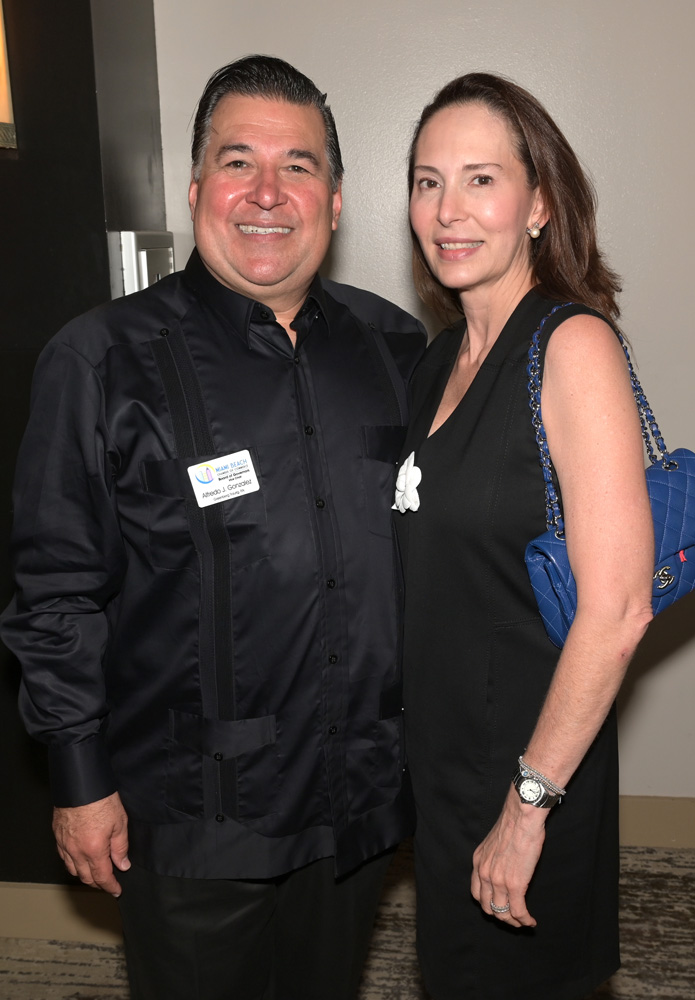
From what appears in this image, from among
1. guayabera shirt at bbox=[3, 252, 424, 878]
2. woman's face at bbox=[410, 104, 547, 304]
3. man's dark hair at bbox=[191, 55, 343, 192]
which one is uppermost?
man's dark hair at bbox=[191, 55, 343, 192]

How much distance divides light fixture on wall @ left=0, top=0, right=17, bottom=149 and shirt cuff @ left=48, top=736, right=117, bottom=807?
1.40 meters

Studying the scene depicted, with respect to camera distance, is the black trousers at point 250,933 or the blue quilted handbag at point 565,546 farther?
the black trousers at point 250,933

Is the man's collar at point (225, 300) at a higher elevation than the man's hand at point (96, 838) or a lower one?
higher

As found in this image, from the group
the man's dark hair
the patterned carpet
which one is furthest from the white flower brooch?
the patterned carpet

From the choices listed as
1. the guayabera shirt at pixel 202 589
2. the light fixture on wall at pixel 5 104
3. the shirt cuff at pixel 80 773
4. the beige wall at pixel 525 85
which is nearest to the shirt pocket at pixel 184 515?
the guayabera shirt at pixel 202 589

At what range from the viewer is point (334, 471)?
5.70 ft

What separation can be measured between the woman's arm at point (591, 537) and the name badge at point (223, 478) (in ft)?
1.77

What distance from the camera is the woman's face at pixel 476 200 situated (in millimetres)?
1586

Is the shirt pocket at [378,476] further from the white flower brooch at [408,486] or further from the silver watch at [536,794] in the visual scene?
the silver watch at [536,794]

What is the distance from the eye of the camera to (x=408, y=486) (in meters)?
1.66

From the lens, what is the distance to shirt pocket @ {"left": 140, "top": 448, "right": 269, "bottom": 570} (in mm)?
1627

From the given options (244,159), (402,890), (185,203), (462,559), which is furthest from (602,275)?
(402,890)

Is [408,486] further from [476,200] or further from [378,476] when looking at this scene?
[476,200]

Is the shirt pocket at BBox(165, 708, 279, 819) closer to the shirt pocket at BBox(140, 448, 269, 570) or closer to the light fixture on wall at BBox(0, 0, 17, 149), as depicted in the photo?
the shirt pocket at BBox(140, 448, 269, 570)
